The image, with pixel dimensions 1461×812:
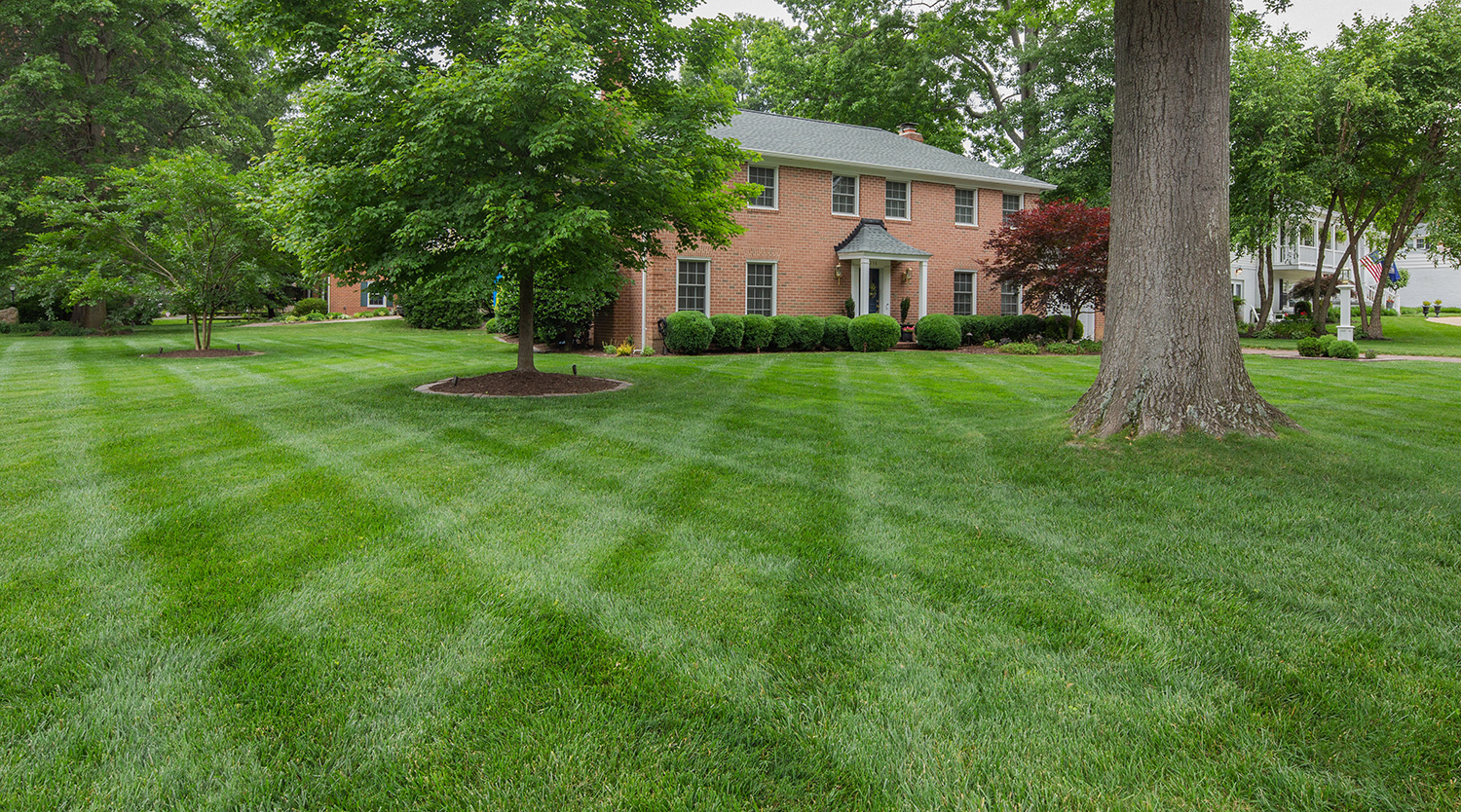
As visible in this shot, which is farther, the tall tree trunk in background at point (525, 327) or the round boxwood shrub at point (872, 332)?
the round boxwood shrub at point (872, 332)

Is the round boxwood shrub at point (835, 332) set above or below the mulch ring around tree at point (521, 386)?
above

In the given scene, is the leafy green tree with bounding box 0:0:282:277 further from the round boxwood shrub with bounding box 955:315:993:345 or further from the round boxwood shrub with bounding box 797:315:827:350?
the round boxwood shrub with bounding box 955:315:993:345

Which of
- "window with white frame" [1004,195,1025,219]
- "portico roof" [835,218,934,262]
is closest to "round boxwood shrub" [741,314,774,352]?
"portico roof" [835,218,934,262]

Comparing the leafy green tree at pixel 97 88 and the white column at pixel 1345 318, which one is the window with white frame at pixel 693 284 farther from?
the leafy green tree at pixel 97 88

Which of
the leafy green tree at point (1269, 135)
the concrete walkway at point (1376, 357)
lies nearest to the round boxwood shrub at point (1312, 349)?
the concrete walkway at point (1376, 357)

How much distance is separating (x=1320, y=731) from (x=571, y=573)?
8.23 ft

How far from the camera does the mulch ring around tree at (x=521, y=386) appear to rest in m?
8.45

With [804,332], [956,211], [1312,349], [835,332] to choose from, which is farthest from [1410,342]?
[804,332]

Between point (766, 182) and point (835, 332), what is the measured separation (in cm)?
410

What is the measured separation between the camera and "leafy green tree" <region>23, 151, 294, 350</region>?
1248cm

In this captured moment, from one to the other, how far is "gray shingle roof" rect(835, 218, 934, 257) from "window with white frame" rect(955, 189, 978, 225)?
2.69 meters

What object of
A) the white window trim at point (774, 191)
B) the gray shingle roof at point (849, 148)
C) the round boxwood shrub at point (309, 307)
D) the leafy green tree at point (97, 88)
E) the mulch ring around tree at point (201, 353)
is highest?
the leafy green tree at point (97, 88)

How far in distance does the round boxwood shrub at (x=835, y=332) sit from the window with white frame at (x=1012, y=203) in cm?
765

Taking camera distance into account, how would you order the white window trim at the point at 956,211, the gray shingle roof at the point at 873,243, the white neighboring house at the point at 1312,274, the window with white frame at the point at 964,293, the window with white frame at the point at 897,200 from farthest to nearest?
the white neighboring house at the point at 1312,274 < the window with white frame at the point at 964,293 < the white window trim at the point at 956,211 < the window with white frame at the point at 897,200 < the gray shingle roof at the point at 873,243
